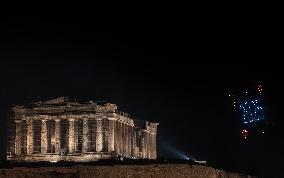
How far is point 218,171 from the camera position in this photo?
42.1 meters

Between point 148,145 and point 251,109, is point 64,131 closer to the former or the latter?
point 148,145

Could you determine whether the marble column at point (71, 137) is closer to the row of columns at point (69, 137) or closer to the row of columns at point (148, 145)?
the row of columns at point (69, 137)

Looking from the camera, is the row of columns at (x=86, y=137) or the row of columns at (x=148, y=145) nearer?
the row of columns at (x=86, y=137)

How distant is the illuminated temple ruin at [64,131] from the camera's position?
50500 mm

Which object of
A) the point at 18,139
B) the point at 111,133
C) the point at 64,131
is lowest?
the point at 18,139

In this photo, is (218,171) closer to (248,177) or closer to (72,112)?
(248,177)

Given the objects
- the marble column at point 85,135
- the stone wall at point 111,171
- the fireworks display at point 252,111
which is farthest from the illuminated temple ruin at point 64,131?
the fireworks display at point 252,111

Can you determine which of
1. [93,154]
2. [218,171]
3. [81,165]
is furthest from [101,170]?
[93,154]

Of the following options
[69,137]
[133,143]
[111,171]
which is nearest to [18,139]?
[69,137]

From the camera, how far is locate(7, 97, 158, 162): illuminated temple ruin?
50500 mm

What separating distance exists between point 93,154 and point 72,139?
75.7 inches

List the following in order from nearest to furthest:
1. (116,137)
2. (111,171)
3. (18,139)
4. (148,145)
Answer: (111,171) → (116,137) → (18,139) → (148,145)

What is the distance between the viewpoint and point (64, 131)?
51375mm

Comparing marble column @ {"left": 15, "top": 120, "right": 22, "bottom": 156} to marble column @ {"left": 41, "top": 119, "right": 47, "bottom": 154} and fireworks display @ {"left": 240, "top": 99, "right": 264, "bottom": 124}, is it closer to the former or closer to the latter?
marble column @ {"left": 41, "top": 119, "right": 47, "bottom": 154}
